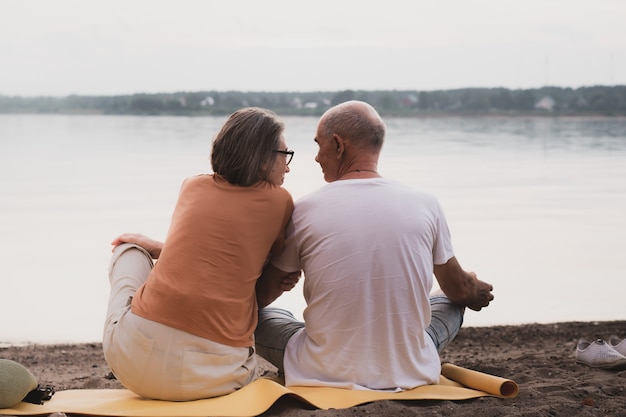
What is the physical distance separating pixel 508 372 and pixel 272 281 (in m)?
1.30

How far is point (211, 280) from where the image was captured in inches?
127

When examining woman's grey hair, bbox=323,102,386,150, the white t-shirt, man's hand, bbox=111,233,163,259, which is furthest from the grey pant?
woman's grey hair, bbox=323,102,386,150

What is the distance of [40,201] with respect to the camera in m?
Answer: 10.9

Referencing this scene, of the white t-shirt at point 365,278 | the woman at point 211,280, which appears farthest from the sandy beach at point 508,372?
the woman at point 211,280

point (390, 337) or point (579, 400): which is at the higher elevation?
point (390, 337)

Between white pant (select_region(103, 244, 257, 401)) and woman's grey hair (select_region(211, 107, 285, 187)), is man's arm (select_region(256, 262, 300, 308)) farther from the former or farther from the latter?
woman's grey hair (select_region(211, 107, 285, 187))

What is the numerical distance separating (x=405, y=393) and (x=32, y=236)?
6028mm

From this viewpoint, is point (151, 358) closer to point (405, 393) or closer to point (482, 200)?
point (405, 393)

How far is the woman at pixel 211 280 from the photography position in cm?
320

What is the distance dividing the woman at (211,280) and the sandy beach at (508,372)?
1.00ft

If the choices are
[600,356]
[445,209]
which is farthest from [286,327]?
[445,209]

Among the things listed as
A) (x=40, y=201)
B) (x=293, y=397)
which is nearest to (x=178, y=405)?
(x=293, y=397)

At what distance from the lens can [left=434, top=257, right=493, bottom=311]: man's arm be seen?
368 cm

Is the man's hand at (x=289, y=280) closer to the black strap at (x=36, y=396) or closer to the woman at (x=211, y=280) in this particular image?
the woman at (x=211, y=280)
